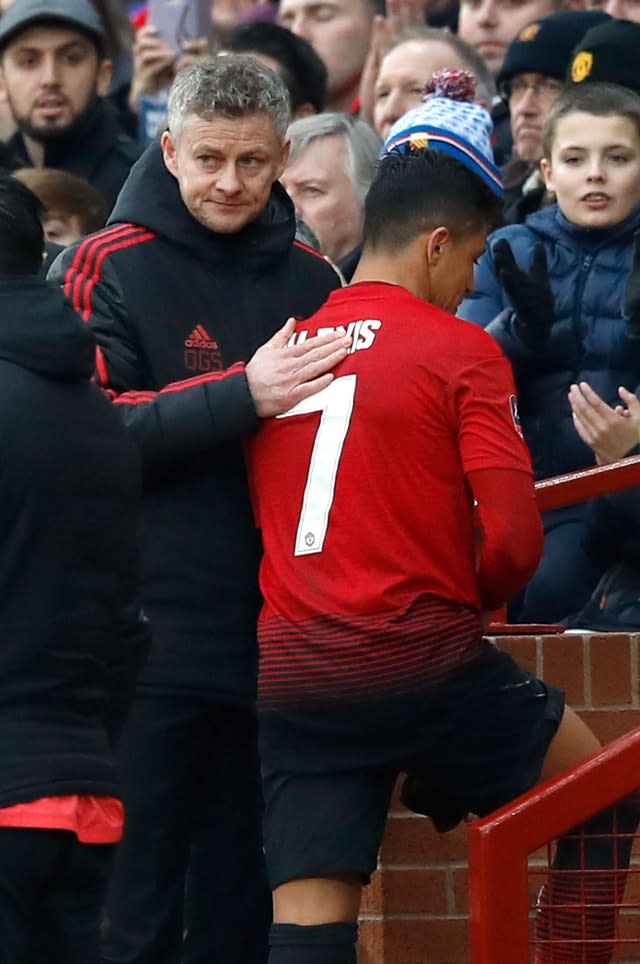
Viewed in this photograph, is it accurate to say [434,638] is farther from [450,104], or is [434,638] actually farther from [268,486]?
[450,104]

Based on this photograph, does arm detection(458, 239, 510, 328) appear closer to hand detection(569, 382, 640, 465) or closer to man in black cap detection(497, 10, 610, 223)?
hand detection(569, 382, 640, 465)

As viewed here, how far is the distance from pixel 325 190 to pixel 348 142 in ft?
0.54

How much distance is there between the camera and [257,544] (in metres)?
4.52

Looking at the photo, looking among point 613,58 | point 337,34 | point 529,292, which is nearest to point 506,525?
point 529,292

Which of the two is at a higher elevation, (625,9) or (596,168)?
(625,9)

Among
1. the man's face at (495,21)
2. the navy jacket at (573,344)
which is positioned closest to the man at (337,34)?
the man's face at (495,21)

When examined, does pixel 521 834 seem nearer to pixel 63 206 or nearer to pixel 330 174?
pixel 330 174

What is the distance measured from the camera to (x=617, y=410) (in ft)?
18.0

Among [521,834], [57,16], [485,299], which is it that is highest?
[57,16]

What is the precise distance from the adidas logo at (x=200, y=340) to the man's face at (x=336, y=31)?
4240 mm

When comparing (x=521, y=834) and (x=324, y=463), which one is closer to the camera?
(x=521, y=834)

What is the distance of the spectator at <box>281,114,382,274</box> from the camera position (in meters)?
6.59

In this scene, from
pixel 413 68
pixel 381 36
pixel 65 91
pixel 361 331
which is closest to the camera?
pixel 361 331

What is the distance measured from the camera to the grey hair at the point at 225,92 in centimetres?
447
